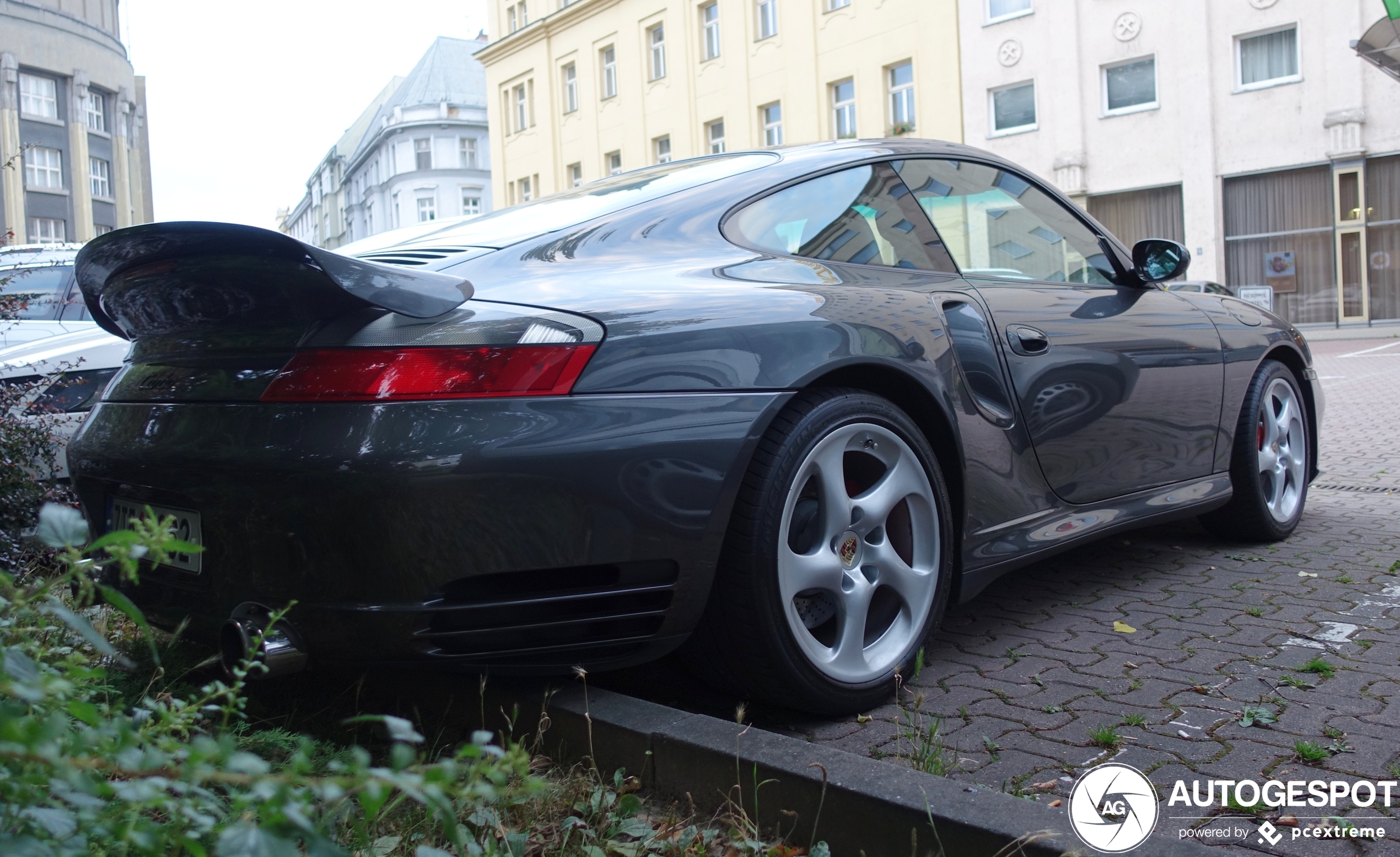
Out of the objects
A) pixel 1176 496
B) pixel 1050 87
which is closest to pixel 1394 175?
pixel 1050 87

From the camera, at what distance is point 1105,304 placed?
367cm

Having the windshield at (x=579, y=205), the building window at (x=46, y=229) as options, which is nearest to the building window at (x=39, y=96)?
the building window at (x=46, y=229)

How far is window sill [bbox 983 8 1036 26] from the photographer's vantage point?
25891mm

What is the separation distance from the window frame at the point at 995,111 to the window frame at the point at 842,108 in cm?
389

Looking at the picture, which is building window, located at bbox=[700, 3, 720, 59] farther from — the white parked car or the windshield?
the windshield

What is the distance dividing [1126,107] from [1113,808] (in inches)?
1012

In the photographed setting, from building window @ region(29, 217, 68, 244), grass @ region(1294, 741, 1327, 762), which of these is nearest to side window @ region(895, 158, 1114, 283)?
grass @ region(1294, 741, 1327, 762)

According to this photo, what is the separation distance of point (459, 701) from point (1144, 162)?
2525 cm

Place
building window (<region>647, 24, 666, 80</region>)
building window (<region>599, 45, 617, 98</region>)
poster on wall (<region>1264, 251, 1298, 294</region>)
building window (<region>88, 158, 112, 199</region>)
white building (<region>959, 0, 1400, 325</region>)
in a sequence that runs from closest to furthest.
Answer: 1. white building (<region>959, 0, 1400, 325</region>)
2. poster on wall (<region>1264, 251, 1298, 294</region>)
3. building window (<region>647, 24, 666, 80</region>)
4. building window (<region>599, 45, 617, 98</region>)
5. building window (<region>88, 158, 112, 199</region>)

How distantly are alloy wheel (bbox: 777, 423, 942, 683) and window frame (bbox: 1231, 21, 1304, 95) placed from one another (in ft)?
78.8

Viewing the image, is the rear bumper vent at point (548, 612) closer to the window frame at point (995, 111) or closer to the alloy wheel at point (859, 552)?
the alloy wheel at point (859, 552)

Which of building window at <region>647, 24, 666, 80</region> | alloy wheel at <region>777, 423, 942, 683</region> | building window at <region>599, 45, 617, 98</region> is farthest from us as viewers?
building window at <region>599, 45, 617, 98</region>

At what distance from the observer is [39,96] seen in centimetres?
5422

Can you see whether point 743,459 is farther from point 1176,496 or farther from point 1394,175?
point 1394,175
